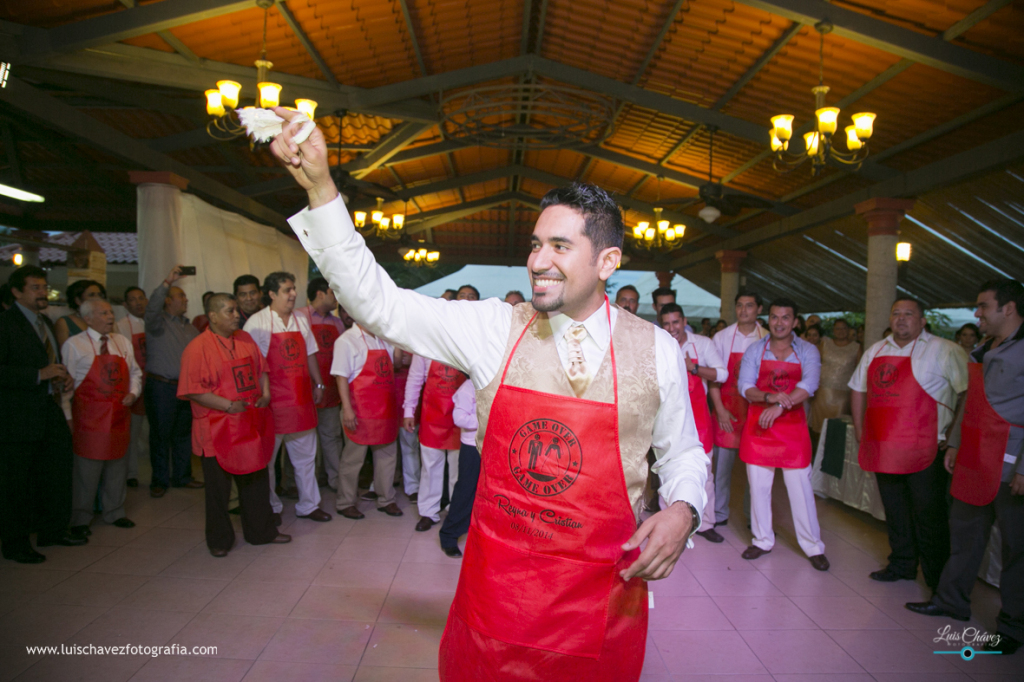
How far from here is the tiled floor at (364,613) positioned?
2.49 meters

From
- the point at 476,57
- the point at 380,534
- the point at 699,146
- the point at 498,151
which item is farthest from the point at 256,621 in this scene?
the point at 498,151

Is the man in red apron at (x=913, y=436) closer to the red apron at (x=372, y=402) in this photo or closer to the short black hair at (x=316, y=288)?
the red apron at (x=372, y=402)

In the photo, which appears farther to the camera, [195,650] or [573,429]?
[195,650]

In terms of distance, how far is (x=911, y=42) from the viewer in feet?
16.7

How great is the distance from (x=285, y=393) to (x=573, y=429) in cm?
330

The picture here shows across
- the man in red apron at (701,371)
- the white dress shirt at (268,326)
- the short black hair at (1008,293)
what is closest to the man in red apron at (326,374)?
the white dress shirt at (268,326)

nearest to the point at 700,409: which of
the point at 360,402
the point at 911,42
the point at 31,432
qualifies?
the point at 360,402

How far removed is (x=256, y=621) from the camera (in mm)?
2797

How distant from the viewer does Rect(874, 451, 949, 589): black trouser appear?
3.33m

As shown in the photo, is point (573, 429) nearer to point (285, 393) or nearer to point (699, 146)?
point (285, 393)

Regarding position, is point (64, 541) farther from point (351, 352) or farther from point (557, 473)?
point (557, 473)

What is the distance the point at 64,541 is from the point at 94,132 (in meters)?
4.59

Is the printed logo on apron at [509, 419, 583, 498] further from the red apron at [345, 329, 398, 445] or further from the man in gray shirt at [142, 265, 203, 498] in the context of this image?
the man in gray shirt at [142, 265, 203, 498]

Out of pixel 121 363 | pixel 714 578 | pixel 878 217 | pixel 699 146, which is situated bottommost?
pixel 714 578
